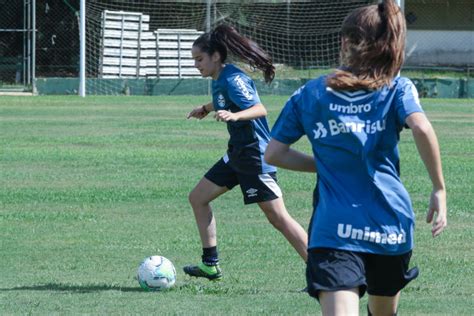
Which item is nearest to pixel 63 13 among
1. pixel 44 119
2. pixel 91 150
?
pixel 44 119

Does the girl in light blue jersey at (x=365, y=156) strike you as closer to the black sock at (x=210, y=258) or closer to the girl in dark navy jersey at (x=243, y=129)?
the girl in dark navy jersey at (x=243, y=129)

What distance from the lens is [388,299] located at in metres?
4.57

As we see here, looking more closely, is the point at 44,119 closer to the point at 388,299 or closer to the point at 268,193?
the point at 268,193

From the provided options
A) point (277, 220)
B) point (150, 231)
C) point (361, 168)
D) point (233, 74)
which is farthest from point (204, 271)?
point (361, 168)

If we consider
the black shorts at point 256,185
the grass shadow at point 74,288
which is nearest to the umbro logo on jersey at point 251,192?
the black shorts at point 256,185

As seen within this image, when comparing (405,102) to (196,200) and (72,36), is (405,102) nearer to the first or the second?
(196,200)

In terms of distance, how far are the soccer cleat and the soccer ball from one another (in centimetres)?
27

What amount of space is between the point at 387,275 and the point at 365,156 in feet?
1.59

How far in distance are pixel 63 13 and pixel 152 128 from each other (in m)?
18.5

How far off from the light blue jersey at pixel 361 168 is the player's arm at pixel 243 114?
7.34 feet

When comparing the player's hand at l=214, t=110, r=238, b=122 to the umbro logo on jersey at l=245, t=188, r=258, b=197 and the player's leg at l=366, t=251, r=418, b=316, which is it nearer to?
the umbro logo on jersey at l=245, t=188, r=258, b=197

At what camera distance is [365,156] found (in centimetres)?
436

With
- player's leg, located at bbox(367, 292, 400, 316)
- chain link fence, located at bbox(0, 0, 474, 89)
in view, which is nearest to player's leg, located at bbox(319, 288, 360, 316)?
player's leg, located at bbox(367, 292, 400, 316)

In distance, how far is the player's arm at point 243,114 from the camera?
664cm
